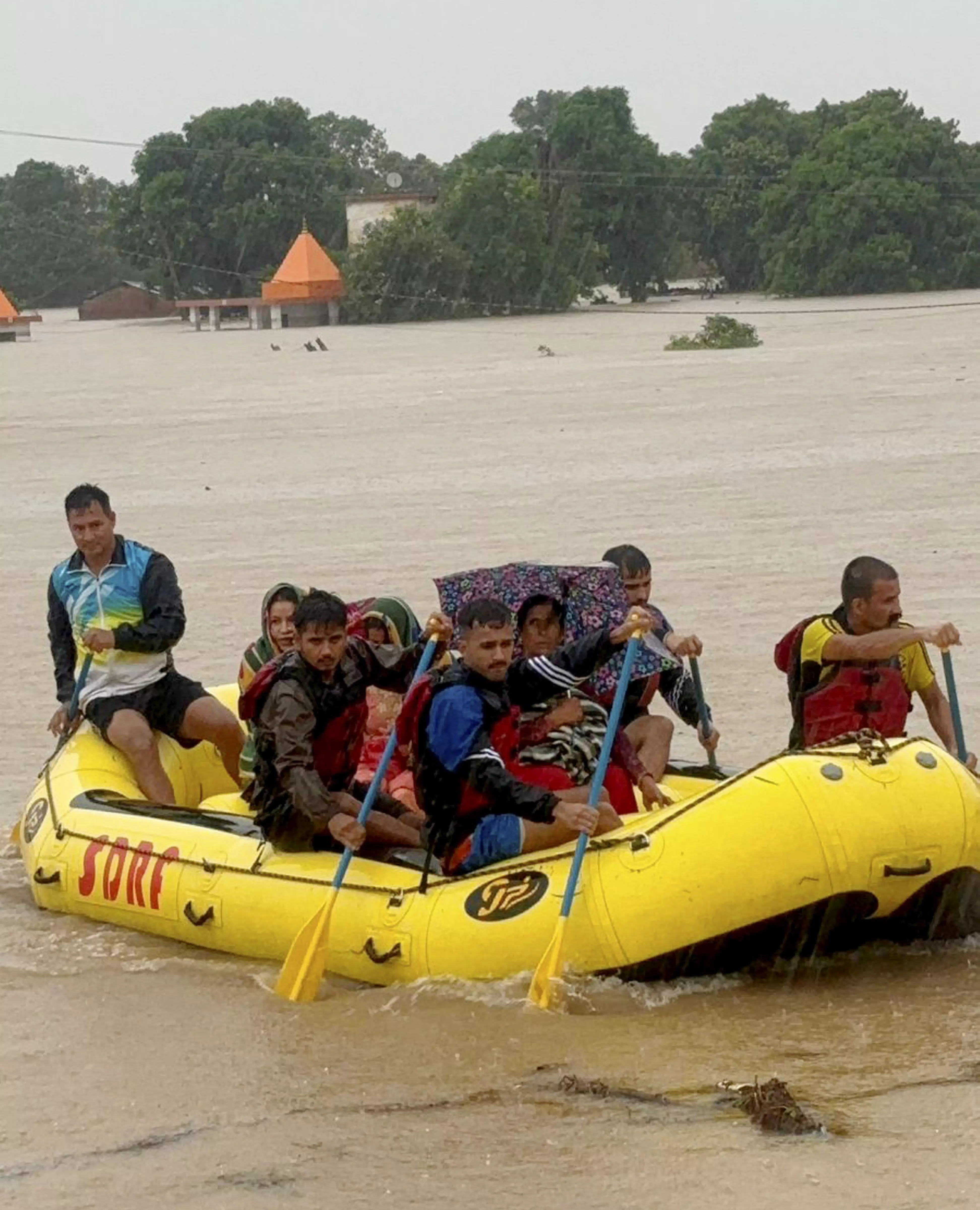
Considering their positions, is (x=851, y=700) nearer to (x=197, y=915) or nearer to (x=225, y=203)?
(x=197, y=915)

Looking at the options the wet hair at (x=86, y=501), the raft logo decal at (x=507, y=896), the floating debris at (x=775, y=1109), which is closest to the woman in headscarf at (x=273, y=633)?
the wet hair at (x=86, y=501)

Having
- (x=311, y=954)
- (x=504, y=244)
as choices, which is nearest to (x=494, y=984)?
(x=311, y=954)

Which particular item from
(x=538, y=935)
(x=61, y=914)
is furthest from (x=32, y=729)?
(x=538, y=935)

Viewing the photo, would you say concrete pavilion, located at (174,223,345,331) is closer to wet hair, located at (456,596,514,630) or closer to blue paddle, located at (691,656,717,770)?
blue paddle, located at (691,656,717,770)

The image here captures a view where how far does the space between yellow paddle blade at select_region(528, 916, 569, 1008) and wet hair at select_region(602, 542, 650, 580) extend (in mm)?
1808

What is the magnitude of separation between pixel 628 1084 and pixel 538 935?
30.6 inches

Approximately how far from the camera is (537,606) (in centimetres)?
666

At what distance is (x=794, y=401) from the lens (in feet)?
85.4

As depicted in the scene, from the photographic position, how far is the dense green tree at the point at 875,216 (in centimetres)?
6612

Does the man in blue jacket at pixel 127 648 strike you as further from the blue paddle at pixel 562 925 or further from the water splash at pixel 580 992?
the blue paddle at pixel 562 925

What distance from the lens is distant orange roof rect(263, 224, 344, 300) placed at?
6100cm

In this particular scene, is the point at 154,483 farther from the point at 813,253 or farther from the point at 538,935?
the point at 813,253

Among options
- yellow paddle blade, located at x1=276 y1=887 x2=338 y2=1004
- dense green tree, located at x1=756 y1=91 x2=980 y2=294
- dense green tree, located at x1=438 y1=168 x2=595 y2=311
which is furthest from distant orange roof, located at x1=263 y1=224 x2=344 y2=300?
yellow paddle blade, located at x1=276 y1=887 x2=338 y2=1004

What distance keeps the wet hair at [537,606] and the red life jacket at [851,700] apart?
77cm
